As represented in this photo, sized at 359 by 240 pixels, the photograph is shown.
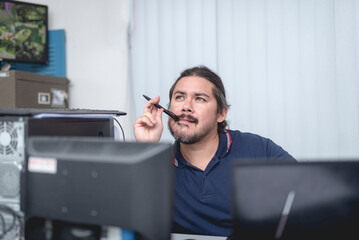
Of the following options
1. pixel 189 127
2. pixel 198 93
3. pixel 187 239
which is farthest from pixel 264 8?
pixel 187 239

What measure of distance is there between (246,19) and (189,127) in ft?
3.86

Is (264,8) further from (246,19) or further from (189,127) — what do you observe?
(189,127)

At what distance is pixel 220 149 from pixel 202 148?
0.09 m

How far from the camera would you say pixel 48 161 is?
60 centimetres

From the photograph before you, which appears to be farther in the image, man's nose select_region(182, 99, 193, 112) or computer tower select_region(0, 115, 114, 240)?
man's nose select_region(182, 99, 193, 112)

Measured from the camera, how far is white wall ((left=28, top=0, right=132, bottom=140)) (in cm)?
245

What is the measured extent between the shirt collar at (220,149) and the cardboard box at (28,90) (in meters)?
1.15

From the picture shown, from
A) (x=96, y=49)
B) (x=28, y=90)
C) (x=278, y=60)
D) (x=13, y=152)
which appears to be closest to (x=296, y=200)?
(x=13, y=152)

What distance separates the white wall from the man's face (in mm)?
1062

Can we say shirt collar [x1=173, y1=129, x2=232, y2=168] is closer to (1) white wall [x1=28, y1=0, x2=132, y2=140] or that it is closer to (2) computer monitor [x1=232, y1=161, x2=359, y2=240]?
→ (2) computer monitor [x1=232, y1=161, x2=359, y2=240]

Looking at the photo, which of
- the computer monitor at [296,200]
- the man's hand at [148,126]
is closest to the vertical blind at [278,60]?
the man's hand at [148,126]

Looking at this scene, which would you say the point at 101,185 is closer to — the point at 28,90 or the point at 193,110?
the point at 193,110

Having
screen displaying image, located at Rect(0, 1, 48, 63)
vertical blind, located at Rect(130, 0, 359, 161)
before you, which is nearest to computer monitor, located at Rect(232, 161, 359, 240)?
vertical blind, located at Rect(130, 0, 359, 161)

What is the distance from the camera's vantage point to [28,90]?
2004mm
